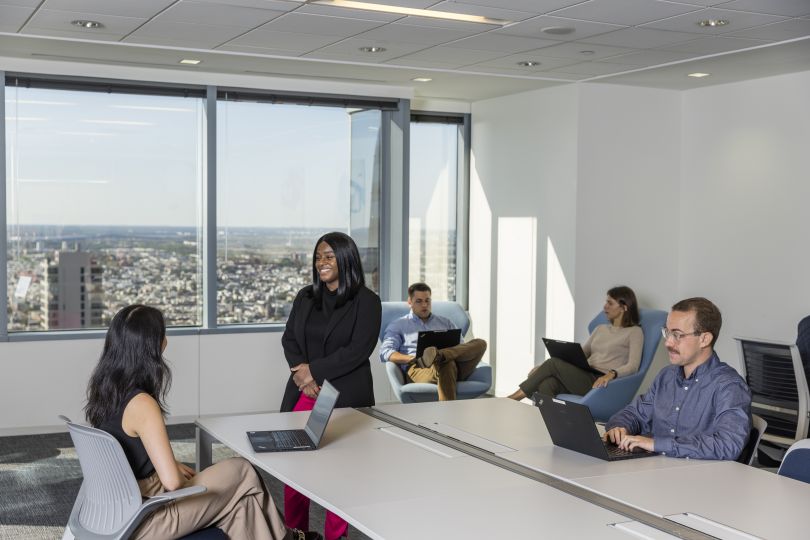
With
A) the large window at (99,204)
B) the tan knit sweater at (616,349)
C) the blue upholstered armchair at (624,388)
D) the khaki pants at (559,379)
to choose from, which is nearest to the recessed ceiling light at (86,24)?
the large window at (99,204)

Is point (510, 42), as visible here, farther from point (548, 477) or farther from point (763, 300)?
point (548, 477)

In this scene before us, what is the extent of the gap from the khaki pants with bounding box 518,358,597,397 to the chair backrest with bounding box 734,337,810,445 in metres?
1.28

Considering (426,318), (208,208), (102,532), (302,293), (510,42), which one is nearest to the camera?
(102,532)

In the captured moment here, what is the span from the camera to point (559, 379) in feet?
22.4

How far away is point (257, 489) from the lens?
11.2 ft

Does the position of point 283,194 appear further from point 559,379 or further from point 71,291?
point 559,379

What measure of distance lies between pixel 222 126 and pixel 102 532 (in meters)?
5.16

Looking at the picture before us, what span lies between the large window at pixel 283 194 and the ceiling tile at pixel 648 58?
7.96 ft

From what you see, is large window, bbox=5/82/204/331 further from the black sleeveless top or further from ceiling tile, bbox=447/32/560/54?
the black sleeveless top

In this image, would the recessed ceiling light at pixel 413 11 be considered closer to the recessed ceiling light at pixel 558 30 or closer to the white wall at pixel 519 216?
the recessed ceiling light at pixel 558 30

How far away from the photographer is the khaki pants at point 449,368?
265 inches

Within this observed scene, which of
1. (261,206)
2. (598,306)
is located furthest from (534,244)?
(261,206)

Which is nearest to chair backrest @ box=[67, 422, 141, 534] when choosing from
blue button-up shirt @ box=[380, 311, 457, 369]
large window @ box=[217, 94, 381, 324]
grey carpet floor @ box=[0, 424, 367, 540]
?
grey carpet floor @ box=[0, 424, 367, 540]

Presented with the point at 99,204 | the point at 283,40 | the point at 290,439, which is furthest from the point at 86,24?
the point at 290,439
